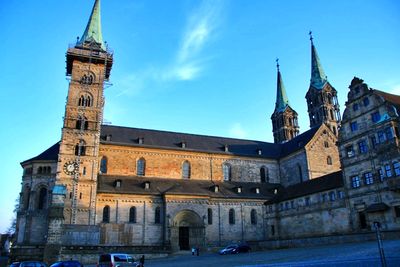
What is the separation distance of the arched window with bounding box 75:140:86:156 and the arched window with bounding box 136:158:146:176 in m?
7.67

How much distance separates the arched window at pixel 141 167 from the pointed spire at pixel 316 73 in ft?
127

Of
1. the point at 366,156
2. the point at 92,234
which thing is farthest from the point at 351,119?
the point at 92,234

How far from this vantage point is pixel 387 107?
31234 millimetres

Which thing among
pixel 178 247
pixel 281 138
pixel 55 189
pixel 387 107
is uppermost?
pixel 281 138

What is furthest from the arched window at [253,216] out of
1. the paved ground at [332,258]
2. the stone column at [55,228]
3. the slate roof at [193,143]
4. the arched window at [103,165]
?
the stone column at [55,228]

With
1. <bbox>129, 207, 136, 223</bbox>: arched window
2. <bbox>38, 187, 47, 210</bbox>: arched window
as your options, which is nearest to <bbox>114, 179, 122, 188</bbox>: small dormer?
<bbox>129, 207, 136, 223</bbox>: arched window

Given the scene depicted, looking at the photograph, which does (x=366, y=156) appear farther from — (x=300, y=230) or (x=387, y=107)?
(x=300, y=230)

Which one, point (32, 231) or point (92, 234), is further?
point (32, 231)

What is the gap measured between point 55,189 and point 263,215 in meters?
26.6

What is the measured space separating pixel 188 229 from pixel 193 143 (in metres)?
14.3

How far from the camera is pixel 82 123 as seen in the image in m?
42.2

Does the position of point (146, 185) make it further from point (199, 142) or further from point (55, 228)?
point (199, 142)

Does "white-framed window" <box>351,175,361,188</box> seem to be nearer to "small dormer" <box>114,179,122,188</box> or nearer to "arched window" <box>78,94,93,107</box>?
"small dormer" <box>114,179,122,188</box>

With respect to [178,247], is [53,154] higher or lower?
higher
